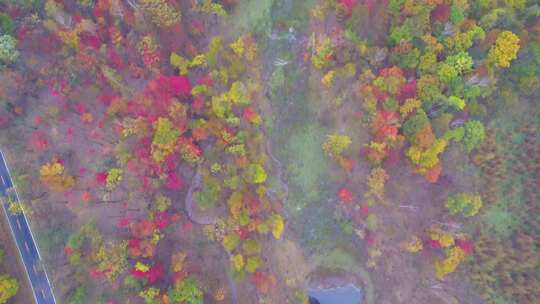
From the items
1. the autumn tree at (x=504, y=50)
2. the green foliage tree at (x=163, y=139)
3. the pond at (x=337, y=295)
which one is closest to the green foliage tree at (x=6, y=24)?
the green foliage tree at (x=163, y=139)

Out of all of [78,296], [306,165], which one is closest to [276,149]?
[306,165]

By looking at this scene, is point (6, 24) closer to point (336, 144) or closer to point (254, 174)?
point (254, 174)

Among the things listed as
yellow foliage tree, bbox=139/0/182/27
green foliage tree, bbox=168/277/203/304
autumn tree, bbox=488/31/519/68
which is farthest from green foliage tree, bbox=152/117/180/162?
autumn tree, bbox=488/31/519/68

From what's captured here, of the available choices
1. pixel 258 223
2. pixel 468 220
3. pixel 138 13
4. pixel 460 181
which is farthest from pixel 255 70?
pixel 468 220

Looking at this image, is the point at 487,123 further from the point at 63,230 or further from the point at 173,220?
the point at 63,230

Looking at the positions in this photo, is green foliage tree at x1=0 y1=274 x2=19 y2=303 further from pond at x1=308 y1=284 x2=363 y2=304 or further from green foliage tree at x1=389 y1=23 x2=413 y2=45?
green foliage tree at x1=389 y1=23 x2=413 y2=45
